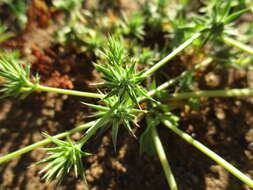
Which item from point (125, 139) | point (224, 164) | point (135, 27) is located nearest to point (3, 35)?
point (135, 27)

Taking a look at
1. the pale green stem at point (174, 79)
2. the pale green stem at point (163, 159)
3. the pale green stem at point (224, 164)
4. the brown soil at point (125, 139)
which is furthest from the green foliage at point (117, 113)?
the brown soil at point (125, 139)

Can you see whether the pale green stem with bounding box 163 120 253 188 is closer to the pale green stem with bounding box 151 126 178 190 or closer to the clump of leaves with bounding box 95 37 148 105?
the pale green stem with bounding box 151 126 178 190

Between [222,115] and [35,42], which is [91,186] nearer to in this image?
[222,115]

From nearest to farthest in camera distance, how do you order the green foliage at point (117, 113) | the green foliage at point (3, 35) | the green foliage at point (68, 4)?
the green foliage at point (117, 113)
the green foliage at point (3, 35)
the green foliage at point (68, 4)

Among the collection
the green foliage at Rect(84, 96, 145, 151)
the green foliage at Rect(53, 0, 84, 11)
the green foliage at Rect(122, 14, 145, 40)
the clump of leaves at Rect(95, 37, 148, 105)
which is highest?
the green foliage at Rect(53, 0, 84, 11)

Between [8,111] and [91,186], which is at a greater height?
[8,111]

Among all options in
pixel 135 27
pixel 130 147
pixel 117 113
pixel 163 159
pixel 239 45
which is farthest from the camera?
pixel 135 27

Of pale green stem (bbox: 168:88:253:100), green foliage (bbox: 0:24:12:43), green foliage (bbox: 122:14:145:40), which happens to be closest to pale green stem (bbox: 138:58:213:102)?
pale green stem (bbox: 168:88:253:100)

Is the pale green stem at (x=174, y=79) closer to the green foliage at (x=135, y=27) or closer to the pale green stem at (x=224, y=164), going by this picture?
the pale green stem at (x=224, y=164)

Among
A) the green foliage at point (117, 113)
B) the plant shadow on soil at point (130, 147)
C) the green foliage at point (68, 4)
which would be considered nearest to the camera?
the green foliage at point (117, 113)

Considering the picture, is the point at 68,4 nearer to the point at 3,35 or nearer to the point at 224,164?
the point at 3,35

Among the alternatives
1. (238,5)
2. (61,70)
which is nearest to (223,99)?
(238,5)
